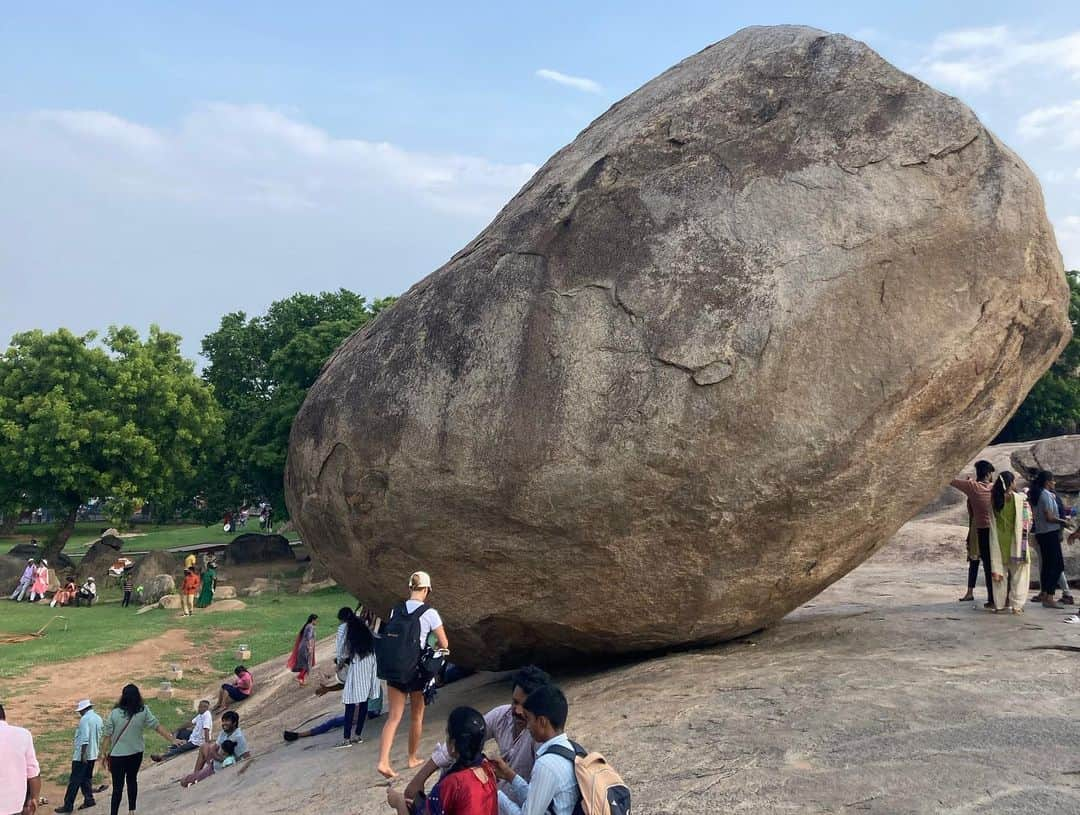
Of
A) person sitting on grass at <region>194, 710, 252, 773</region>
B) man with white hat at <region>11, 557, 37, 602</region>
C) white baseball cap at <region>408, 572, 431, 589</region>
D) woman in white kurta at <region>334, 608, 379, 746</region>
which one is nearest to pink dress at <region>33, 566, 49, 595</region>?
man with white hat at <region>11, 557, 37, 602</region>

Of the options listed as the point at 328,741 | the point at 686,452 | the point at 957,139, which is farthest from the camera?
the point at 328,741

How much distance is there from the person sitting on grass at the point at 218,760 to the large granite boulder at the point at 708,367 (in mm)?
3381

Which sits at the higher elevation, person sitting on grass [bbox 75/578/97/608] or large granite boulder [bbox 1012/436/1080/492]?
large granite boulder [bbox 1012/436/1080/492]

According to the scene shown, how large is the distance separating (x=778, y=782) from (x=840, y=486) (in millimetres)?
2472

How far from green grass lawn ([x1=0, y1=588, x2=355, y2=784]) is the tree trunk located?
11.8 ft

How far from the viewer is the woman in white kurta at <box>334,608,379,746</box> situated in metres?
8.39

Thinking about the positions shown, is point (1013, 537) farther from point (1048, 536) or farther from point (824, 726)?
point (824, 726)

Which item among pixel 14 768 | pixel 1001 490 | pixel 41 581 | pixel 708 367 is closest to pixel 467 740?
pixel 708 367

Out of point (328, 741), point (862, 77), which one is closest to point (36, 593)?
point (328, 741)

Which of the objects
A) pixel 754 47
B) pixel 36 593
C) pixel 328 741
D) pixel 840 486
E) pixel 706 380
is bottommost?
pixel 36 593

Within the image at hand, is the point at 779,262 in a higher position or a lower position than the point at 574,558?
higher

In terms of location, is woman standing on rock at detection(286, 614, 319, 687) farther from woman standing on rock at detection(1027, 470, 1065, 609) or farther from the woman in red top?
the woman in red top

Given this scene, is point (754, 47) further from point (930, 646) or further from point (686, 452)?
point (930, 646)

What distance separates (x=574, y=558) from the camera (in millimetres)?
7137
